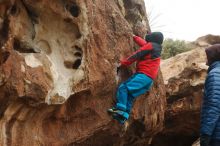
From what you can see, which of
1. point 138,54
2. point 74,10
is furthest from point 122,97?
point 74,10

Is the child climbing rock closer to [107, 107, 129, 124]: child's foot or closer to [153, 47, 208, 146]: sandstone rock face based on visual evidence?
[107, 107, 129, 124]: child's foot

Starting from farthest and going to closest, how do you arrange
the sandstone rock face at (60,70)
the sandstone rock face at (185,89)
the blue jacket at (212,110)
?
the sandstone rock face at (185,89), the sandstone rock face at (60,70), the blue jacket at (212,110)

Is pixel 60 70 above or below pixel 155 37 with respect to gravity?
below

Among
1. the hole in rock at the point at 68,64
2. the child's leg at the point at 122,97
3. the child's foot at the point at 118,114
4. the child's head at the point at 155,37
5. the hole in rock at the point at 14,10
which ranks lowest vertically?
the child's foot at the point at 118,114

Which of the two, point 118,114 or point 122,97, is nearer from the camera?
point 118,114

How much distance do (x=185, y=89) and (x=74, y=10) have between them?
459 cm

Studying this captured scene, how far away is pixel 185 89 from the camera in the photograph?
448 inches

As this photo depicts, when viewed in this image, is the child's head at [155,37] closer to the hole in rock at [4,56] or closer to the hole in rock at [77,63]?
the hole in rock at [77,63]

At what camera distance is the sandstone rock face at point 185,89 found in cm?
1134

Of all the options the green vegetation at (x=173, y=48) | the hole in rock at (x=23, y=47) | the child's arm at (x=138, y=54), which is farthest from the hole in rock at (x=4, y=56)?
the green vegetation at (x=173, y=48)

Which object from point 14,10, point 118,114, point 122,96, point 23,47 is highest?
point 14,10

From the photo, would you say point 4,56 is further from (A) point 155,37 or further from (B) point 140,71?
(A) point 155,37

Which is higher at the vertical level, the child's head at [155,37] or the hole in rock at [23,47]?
the child's head at [155,37]

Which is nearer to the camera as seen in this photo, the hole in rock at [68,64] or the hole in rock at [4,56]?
the hole in rock at [4,56]
